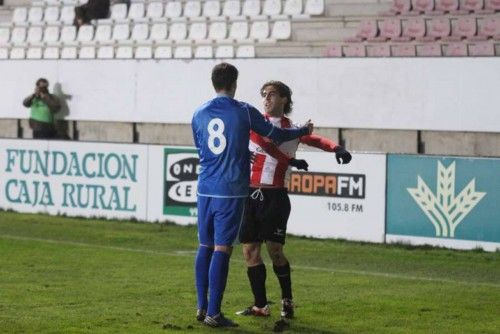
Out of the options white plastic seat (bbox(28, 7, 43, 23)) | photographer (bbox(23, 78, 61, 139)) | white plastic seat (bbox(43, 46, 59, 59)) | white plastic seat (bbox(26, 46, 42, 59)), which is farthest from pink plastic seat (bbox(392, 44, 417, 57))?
white plastic seat (bbox(28, 7, 43, 23))

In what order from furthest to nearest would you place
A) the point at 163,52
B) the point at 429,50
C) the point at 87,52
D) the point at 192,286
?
the point at 87,52
the point at 163,52
the point at 429,50
the point at 192,286

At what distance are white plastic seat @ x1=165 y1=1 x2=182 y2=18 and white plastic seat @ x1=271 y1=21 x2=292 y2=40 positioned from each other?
3.17 m

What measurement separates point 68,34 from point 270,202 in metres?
18.5

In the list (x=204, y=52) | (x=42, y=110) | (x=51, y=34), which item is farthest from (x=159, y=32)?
(x=51, y=34)

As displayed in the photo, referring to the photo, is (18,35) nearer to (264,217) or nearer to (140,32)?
(140,32)

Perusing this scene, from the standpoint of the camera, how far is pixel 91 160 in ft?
71.6

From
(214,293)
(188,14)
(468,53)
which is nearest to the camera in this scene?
(214,293)

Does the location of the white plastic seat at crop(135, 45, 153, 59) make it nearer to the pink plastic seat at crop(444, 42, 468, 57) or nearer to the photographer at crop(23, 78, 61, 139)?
the photographer at crop(23, 78, 61, 139)

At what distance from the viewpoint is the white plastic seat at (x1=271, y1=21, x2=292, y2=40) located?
24609 mm

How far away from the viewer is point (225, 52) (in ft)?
80.9

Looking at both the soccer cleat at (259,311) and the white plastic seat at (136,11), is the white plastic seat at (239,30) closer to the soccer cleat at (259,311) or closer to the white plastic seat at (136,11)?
the white plastic seat at (136,11)

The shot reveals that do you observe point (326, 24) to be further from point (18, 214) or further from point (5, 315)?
point (5, 315)

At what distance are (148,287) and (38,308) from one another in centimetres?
182

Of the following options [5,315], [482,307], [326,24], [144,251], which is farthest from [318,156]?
[5,315]
